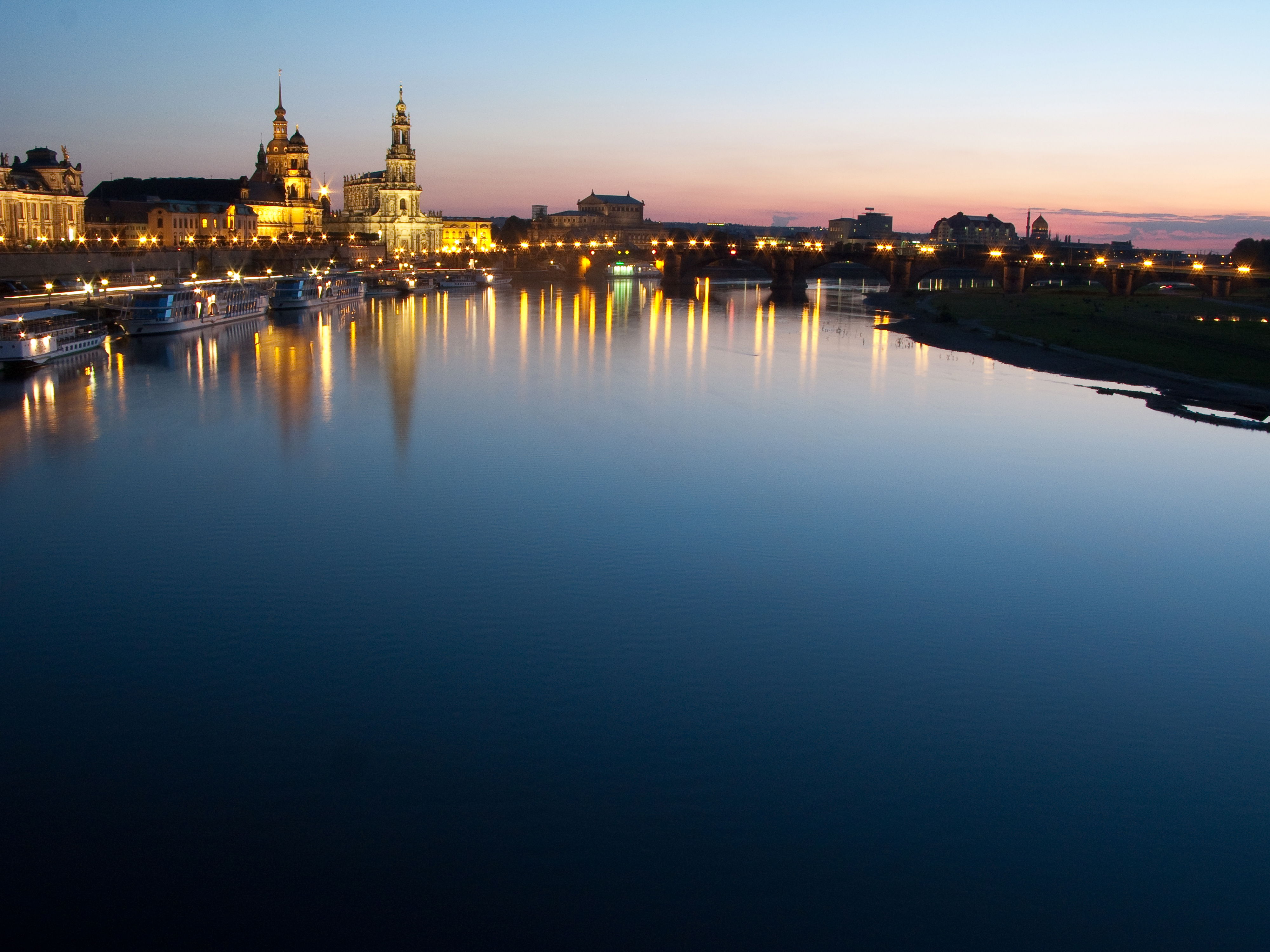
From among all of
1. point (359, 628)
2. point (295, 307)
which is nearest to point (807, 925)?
point (359, 628)

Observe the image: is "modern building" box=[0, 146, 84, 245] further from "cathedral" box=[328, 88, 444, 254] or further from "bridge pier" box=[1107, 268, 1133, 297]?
"bridge pier" box=[1107, 268, 1133, 297]

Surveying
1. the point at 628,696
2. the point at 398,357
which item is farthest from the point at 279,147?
the point at 628,696

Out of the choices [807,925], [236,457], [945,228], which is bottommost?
[807,925]

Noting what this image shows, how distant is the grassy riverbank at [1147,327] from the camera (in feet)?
86.9

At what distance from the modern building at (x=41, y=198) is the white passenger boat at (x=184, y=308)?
658 inches

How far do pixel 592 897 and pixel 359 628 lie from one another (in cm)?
403

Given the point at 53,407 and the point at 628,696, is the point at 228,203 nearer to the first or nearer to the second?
the point at 53,407

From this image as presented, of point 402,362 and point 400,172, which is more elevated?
point 400,172

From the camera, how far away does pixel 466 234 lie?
124 meters

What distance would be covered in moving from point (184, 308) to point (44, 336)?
9.96m

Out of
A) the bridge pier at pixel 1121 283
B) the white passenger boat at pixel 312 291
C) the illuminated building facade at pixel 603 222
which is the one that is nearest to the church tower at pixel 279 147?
the illuminated building facade at pixel 603 222

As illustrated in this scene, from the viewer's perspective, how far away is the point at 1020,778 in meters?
6.78

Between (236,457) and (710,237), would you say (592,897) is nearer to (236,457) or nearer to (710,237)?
(236,457)

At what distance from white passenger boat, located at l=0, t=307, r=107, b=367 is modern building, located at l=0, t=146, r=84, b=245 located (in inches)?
1133
